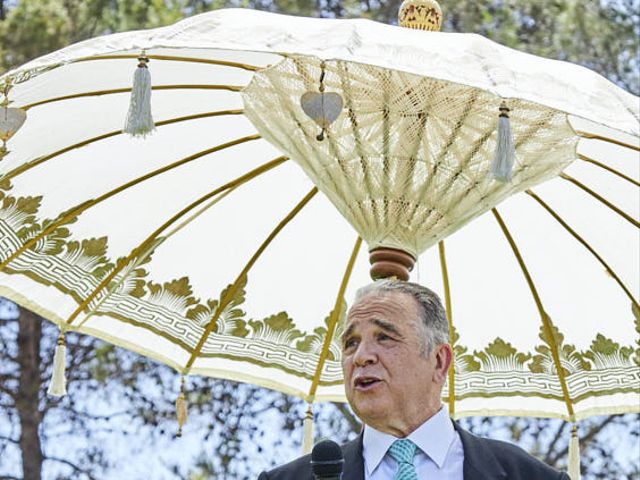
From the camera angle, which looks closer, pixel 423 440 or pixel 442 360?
pixel 423 440

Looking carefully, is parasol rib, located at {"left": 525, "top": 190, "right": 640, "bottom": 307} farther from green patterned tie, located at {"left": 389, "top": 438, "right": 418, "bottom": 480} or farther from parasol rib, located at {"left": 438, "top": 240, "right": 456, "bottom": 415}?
green patterned tie, located at {"left": 389, "top": 438, "right": 418, "bottom": 480}

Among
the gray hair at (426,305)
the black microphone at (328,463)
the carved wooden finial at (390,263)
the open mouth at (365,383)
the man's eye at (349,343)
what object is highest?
the carved wooden finial at (390,263)

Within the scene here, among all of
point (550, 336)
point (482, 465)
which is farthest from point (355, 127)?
point (550, 336)

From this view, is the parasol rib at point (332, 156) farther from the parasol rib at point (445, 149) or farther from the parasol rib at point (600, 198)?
the parasol rib at point (600, 198)

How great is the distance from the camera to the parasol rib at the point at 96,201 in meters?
6.72

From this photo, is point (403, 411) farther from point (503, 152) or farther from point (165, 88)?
point (165, 88)

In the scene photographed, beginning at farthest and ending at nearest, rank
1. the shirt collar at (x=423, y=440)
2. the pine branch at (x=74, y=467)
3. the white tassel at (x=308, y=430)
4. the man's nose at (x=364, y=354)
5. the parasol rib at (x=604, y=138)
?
1. the pine branch at (x=74, y=467)
2. the white tassel at (x=308, y=430)
3. the parasol rib at (x=604, y=138)
4. the man's nose at (x=364, y=354)
5. the shirt collar at (x=423, y=440)

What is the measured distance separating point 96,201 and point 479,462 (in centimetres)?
238

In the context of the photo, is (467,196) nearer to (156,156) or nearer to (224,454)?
(156,156)

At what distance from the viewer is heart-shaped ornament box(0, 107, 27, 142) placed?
5875 mm

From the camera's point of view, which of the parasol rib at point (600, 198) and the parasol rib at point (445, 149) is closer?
the parasol rib at point (445, 149)

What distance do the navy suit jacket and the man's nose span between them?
261mm

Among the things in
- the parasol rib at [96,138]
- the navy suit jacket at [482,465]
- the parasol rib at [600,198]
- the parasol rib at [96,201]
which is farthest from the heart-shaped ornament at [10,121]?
the parasol rib at [600,198]

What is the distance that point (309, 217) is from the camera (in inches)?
280
